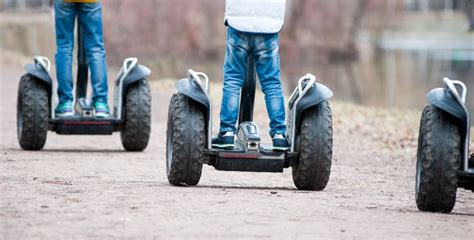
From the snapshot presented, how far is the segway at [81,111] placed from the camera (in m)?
12.9

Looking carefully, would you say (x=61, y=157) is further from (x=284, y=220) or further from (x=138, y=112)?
(x=284, y=220)

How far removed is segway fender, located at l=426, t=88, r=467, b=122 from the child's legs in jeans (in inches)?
64.4

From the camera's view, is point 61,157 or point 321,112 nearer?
point 321,112

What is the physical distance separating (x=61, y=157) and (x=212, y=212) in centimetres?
467

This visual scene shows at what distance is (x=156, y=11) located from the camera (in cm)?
4341

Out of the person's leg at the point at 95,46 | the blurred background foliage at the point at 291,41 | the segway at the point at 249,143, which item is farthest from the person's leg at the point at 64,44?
the blurred background foliage at the point at 291,41

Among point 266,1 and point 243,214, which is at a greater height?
point 266,1

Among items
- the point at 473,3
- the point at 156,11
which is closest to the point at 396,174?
the point at 473,3

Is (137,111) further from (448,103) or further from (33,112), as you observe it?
(448,103)

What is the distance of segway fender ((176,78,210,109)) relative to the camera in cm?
969

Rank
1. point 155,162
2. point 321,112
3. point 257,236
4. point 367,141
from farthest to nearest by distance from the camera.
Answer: point 367,141
point 155,162
point 321,112
point 257,236

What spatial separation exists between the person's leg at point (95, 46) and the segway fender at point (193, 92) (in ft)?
11.2

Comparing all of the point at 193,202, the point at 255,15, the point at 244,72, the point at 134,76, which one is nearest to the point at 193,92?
the point at 244,72

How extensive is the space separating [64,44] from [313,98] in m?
4.04
